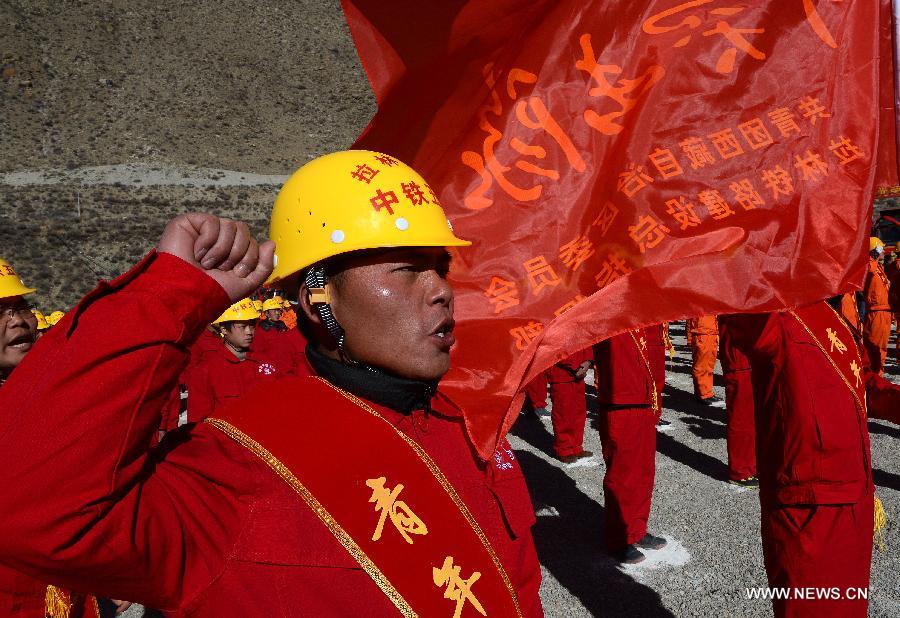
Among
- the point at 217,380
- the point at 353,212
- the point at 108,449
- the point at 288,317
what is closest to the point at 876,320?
the point at 217,380

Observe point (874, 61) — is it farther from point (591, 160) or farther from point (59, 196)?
point (59, 196)

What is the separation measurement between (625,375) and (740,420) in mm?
1957

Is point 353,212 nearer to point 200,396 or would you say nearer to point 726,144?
point 726,144

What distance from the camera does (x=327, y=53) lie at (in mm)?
47969

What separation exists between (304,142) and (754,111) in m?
41.9

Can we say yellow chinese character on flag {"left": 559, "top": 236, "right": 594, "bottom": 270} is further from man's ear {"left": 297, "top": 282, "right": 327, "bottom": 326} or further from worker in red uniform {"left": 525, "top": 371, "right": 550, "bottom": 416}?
worker in red uniform {"left": 525, "top": 371, "right": 550, "bottom": 416}

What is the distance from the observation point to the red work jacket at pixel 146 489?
929 mm

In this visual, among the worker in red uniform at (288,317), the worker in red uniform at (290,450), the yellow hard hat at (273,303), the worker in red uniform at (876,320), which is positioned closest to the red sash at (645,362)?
the worker in red uniform at (290,450)

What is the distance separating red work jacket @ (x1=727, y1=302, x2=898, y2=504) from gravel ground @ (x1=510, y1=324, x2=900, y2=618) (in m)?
1.65

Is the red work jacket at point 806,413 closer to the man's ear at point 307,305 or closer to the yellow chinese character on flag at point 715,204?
the yellow chinese character on flag at point 715,204

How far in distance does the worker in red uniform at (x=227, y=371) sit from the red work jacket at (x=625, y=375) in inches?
117

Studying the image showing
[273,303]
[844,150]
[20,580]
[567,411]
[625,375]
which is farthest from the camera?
[273,303]

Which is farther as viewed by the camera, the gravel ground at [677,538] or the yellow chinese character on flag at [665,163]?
the gravel ground at [677,538]

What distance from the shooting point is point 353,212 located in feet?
5.53
